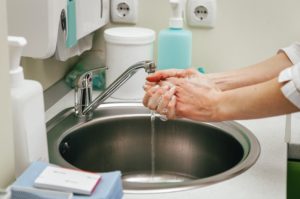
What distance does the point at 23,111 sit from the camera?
0.83 meters

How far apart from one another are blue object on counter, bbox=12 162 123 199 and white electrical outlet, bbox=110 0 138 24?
85 cm

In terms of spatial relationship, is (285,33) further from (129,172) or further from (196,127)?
(129,172)

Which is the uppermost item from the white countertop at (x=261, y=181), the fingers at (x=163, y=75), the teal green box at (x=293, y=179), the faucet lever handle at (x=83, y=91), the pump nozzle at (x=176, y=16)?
the pump nozzle at (x=176, y=16)

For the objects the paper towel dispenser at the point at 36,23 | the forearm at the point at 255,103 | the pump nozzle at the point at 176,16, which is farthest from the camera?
the pump nozzle at the point at 176,16

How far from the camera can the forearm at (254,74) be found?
4.21 feet

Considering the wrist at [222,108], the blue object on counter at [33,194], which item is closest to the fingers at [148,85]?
the wrist at [222,108]

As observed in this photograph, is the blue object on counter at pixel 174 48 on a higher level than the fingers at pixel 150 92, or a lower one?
higher

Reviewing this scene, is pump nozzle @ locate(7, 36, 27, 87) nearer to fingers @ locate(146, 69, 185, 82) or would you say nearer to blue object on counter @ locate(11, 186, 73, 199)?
blue object on counter @ locate(11, 186, 73, 199)

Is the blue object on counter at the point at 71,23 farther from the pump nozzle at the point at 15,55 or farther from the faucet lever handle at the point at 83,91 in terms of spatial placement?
the pump nozzle at the point at 15,55

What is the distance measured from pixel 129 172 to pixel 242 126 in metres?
0.34

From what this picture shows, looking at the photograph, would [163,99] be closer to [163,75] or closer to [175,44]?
[163,75]

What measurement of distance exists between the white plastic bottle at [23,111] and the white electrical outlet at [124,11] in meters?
0.74

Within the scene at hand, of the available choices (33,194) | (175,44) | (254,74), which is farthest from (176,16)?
(33,194)

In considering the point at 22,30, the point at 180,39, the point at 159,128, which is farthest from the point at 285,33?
the point at 22,30
